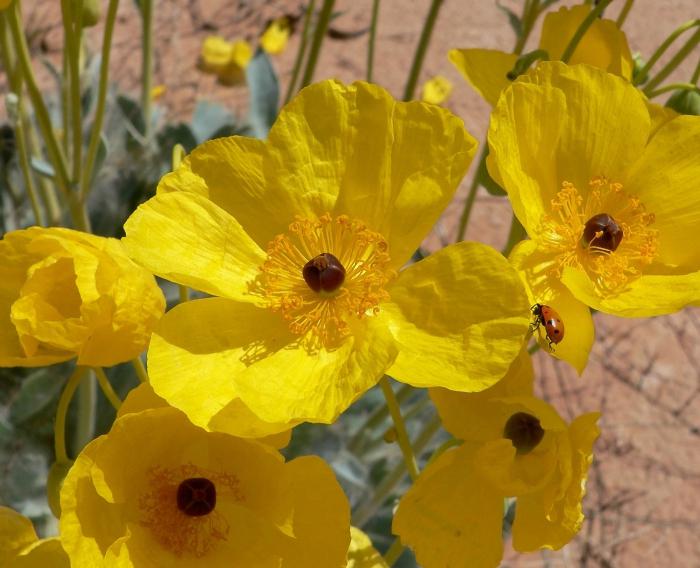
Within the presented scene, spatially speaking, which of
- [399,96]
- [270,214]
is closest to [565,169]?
[270,214]

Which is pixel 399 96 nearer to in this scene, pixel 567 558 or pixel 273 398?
pixel 567 558

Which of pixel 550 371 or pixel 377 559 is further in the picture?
pixel 550 371

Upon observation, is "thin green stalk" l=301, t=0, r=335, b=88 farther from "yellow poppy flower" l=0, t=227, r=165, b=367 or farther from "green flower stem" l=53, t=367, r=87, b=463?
"green flower stem" l=53, t=367, r=87, b=463

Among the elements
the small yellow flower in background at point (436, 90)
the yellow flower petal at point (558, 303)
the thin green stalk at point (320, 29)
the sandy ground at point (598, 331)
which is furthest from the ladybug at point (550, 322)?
the small yellow flower in background at point (436, 90)

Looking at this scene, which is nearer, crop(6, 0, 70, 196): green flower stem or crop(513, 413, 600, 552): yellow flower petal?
crop(513, 413, 600, 552): yellow flower petal

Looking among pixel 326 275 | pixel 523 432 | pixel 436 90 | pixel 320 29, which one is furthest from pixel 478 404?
pixel 436 90

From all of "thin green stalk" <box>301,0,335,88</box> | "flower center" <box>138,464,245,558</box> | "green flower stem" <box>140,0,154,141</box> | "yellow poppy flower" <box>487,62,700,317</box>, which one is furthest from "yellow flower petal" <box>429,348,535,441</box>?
"green flower stem" <box>140,0,154,141</box>
